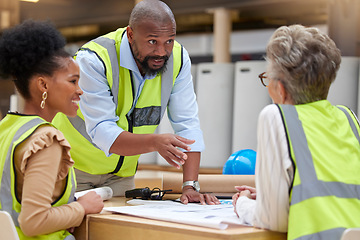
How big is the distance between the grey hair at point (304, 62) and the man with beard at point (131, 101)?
22.5 inches

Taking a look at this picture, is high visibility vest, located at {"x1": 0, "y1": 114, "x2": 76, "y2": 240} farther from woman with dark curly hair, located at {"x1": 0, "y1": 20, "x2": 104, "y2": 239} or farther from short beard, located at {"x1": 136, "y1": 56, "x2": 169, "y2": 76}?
short beard, located at {"x1": 136, "y1": 56, "x2": 169, "y2": 76}

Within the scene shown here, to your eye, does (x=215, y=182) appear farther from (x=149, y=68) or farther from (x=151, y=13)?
(x=151, y=13)

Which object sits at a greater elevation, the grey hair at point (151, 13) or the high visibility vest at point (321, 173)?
the grey hair at point (151, 13)

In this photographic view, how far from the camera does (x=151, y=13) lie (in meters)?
2.11

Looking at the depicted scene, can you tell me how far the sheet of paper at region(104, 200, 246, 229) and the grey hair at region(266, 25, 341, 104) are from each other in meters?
0.38

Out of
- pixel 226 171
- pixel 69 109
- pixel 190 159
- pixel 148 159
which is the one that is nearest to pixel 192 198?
pixel 190 159

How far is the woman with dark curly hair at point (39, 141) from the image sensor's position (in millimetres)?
1461

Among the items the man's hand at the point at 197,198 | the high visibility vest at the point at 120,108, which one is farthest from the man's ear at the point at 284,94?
the high visibility vest at the point at 120,108

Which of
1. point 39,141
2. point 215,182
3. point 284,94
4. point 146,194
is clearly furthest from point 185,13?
point 39,141

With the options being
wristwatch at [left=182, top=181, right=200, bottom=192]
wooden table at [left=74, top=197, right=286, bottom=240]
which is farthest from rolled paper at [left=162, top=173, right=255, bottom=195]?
wooden table at [left=74, top=197, right=286, bottom=240]

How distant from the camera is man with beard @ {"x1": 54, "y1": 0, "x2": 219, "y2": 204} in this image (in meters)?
2.07

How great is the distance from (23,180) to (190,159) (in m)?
0.79

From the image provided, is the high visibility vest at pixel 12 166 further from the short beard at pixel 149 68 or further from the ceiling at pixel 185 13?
the ceiling at pixel 185 13

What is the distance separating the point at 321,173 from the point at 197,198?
2.09 ft
